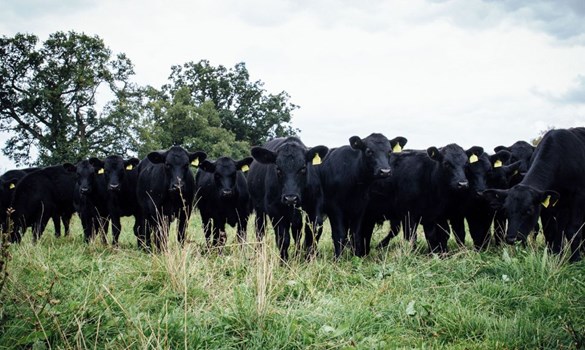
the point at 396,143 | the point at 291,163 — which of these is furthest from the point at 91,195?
the point at 396,143

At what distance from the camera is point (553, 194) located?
7.38 m

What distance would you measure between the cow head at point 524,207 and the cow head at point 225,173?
5032 millimetres

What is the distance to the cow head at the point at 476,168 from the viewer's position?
9.02 metres

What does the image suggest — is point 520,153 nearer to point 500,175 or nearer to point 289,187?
point 500,175

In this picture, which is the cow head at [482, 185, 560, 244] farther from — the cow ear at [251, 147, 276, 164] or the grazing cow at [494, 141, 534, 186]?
the cow ear at [251, 147, 276, 164]

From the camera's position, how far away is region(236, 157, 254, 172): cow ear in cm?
1042

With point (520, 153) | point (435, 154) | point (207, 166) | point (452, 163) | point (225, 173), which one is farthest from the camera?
point (520, 153)

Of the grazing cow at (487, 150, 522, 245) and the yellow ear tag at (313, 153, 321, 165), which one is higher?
the yellow ear tag at (313, 153, 321, 165)

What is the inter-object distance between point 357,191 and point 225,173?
2.90 meters

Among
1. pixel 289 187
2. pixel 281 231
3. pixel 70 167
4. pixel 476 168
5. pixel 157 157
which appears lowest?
pixel 281 231

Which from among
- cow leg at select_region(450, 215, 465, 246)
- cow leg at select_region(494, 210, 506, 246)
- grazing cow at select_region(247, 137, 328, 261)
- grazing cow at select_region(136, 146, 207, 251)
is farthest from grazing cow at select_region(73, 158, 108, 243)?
cow leg at select_region(494, 210, 506, 246)

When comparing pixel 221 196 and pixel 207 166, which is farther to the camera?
pixel 207 166

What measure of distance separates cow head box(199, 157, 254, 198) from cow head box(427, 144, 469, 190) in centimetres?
384

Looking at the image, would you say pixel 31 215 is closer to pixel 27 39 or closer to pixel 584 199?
pixel 584 199
